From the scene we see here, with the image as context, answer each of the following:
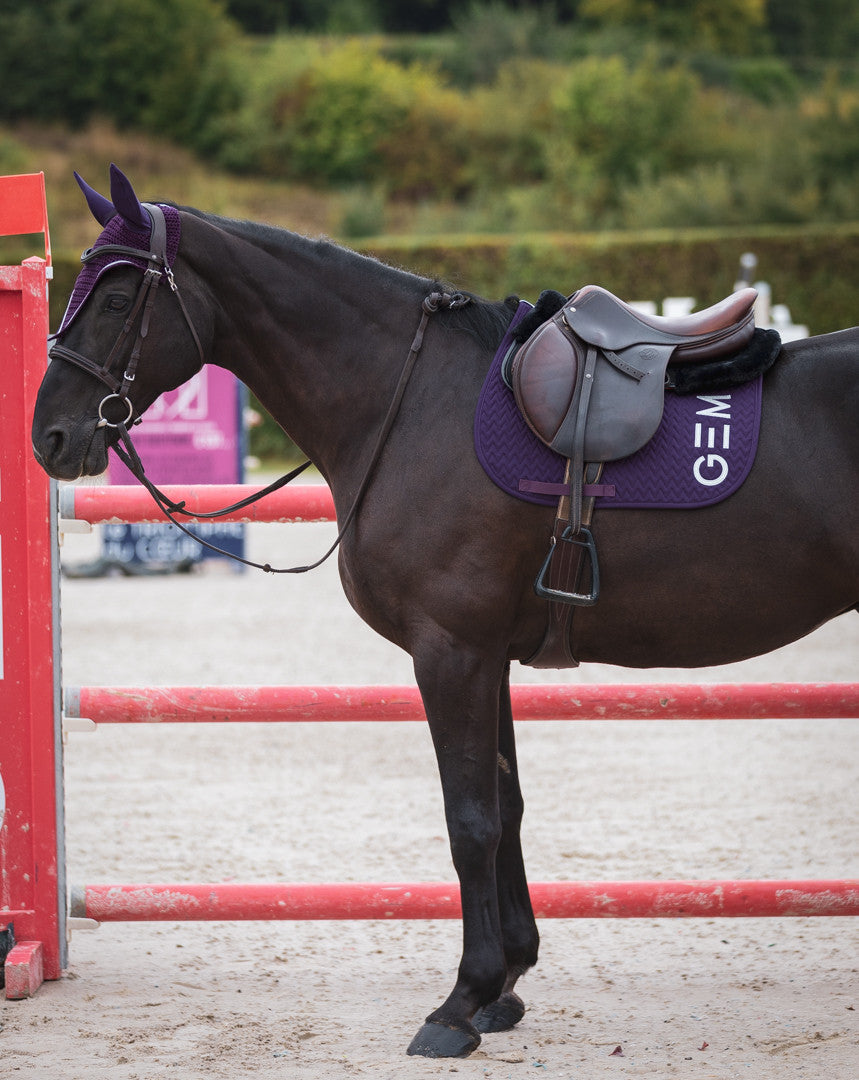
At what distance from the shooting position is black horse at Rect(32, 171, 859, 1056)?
2676 mm

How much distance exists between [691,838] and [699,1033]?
6.00 feet

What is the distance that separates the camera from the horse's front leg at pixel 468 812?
2.76 m

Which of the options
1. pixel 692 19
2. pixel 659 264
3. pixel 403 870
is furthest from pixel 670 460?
pixel 692 19

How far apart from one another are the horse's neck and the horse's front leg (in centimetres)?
57

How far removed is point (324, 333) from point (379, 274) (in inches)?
8.1

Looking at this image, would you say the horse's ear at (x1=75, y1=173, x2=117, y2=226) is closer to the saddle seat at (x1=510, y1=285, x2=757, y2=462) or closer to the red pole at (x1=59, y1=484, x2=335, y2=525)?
the red pole at (x1=59, y1=484, x2=335, y2=525)

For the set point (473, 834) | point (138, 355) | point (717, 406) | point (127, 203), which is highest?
point (127, 203)

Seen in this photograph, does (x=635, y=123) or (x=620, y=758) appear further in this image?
(x=635, y=123)

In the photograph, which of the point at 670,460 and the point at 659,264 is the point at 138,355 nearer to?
the point at 670,460

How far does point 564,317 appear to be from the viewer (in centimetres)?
280

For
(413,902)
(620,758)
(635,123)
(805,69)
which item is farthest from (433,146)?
(413,902)

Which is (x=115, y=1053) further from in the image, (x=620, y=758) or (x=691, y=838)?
(x=620, y=758)

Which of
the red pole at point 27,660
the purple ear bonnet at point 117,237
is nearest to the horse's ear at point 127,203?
the purple ear bonnet at point 117,237

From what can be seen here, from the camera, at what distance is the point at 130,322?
8.98 ft
